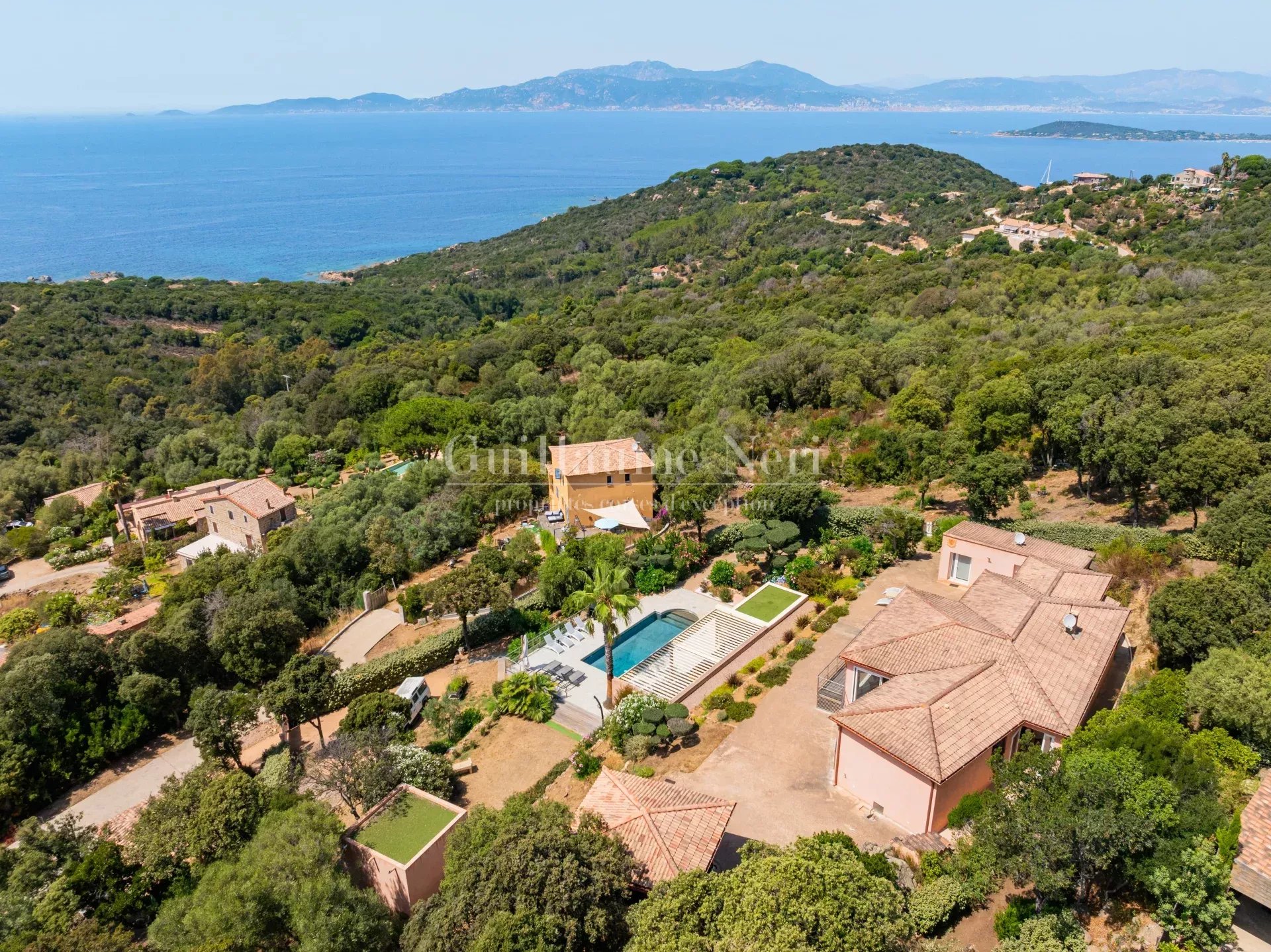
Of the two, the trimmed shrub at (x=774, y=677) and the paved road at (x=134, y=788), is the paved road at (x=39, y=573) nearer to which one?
Answer: the paved road at (x=134, y=788)

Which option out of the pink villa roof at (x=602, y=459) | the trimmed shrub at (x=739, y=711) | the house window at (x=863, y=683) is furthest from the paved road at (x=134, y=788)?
the house window at (x=863, y=683)

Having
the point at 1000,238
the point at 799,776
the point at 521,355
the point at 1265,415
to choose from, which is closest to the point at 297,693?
the point at 799,776

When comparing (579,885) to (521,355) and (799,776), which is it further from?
(521,355)

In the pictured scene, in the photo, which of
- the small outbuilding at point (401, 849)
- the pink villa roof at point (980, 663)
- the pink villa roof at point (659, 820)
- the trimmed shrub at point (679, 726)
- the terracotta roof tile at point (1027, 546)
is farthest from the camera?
the terracotta roof tile at point (1027, 546)

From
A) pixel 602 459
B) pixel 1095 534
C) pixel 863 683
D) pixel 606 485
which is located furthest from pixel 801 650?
pixel 602 459

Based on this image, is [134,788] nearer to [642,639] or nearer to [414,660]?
[414,660]
